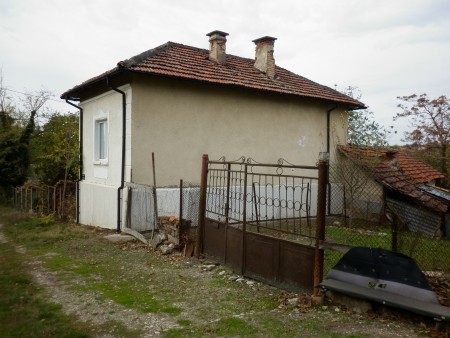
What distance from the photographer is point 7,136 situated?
20359mm

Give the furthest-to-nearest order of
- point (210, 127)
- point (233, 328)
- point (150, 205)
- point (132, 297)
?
point (210, 127) → point (150, 205) → point (132, 297) → point (233, 328)

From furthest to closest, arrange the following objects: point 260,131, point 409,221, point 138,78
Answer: point 260,131, point 409,221, point 138,78

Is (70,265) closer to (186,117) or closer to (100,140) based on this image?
(186,117)

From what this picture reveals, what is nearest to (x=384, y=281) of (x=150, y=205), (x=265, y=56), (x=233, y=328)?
(x=233, y=328)

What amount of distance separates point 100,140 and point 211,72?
425cm

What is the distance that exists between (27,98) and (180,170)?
73.9 feet

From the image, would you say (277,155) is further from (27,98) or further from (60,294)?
(27,98)

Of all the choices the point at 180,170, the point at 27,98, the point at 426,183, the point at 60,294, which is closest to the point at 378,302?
the point at 60,294

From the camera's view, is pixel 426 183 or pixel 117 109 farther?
pixel 426 183

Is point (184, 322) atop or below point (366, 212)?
below

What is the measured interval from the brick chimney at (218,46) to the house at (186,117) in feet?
0.11

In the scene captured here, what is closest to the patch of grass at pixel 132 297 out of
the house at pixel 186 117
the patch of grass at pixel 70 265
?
the patch of grass at pixel 70 265

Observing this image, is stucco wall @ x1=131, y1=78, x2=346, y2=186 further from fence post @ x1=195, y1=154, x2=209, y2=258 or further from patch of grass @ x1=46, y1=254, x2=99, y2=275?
fence post @ x1=195, y1=154, x2=209, y2=258

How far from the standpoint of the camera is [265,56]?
1438cm
